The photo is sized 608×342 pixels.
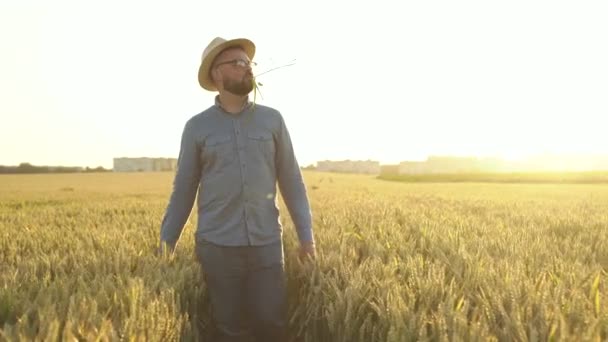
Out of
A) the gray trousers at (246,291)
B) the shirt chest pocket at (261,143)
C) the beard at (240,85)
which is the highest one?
the beard at (240,85)

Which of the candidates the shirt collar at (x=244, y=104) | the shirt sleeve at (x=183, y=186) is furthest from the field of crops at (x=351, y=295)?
the shirt collar at (x=244, y=104)

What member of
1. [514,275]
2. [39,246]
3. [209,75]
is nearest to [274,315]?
[514,275]

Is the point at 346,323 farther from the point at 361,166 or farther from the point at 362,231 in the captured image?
the point at 361,166

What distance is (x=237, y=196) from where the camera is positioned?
3.32 metres

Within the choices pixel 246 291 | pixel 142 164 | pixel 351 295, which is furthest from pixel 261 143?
pixel 142 164

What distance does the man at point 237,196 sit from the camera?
3246 millimetres

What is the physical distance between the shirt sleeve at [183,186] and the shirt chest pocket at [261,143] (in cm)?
38

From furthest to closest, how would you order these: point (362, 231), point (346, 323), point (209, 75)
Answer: point (362, 231) < point (209, 75) < point (346, 323)

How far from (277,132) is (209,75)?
24.8 inches

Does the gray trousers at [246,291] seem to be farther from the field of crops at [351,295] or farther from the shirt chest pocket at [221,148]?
the shirt chest pocket at [221,148]

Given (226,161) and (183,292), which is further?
(226,161)

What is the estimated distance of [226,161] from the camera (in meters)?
3.35

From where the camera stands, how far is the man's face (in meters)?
3.29

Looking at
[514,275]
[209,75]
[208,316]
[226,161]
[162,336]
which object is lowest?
[208,316]
